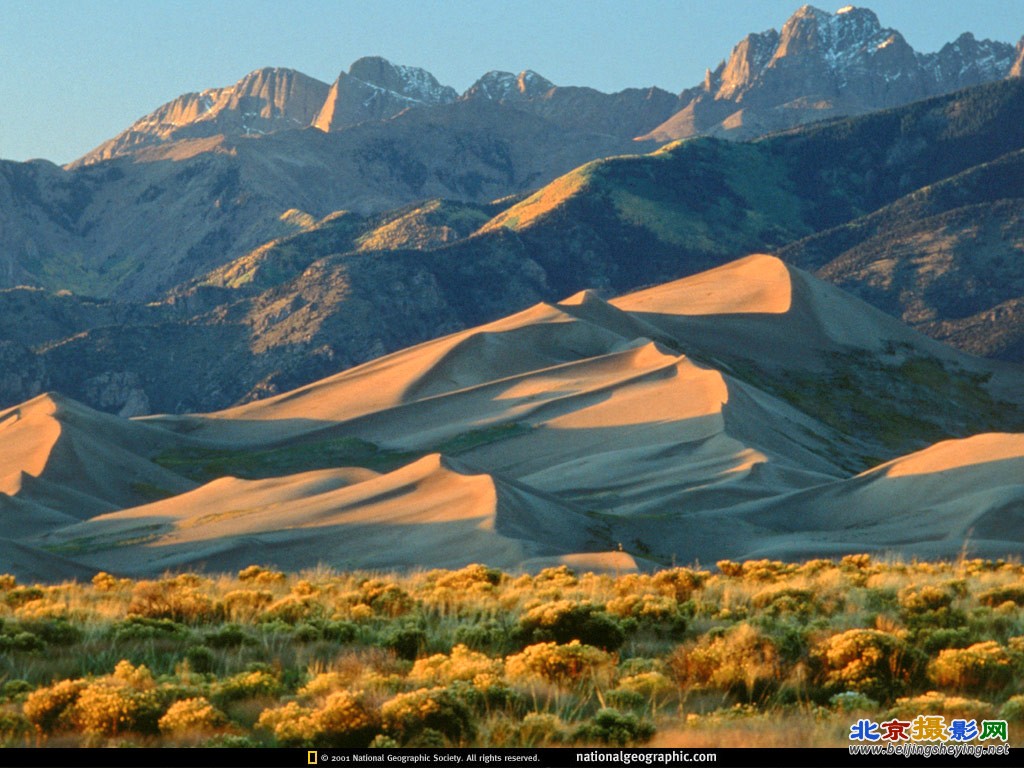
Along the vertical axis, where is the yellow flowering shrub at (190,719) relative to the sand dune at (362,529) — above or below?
above

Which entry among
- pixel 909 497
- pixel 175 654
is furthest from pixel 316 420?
pixel 175 654

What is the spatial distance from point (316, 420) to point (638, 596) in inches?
3221

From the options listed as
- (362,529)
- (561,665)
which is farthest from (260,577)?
(362,529)

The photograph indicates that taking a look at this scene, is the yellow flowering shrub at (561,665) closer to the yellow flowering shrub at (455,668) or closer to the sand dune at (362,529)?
the yellow flowering shrub at (455,668)

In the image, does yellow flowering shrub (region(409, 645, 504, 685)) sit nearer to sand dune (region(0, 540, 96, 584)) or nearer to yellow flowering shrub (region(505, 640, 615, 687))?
yellow flowering shrub (region(505, 640, 615, 687))

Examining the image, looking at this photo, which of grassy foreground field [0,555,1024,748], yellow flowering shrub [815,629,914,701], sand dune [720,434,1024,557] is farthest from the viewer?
sand dune [720,434,1024,557]

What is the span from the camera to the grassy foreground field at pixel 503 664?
12.0m

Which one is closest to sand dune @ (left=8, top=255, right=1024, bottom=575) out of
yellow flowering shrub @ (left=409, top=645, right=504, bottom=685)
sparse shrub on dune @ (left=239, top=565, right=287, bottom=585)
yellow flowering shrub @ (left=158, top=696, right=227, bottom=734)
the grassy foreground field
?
sparse shrub on dune @ (left=239, top=565, right=287, bottom=585)

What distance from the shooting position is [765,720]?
12.4 metres

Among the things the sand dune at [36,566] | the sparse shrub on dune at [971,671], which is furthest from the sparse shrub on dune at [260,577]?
the sparse shrub on dune at [971,671]

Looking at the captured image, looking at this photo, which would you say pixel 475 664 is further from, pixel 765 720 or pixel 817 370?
pixel 817 370

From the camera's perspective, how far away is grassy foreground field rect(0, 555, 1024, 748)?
1201 centimetres

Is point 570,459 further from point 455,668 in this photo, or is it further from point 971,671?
point 455,668

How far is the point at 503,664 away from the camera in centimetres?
1484
